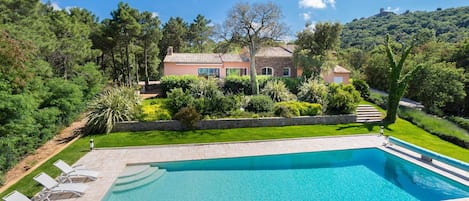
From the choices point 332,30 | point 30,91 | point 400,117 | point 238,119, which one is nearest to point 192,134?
point 238,119

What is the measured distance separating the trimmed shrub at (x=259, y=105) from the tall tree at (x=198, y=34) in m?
41.7

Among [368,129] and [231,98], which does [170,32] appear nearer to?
[231,98]

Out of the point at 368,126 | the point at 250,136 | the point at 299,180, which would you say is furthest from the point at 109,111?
the point at 368,126

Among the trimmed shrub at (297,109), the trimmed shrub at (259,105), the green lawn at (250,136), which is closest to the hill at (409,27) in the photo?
the green lawn at (250,136)

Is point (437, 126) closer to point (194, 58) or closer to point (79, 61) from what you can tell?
point (194, 58)

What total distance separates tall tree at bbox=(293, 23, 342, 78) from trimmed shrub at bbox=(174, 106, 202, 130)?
52.5 ft

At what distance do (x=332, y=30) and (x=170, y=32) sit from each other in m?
36.4

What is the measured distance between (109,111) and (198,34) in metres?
46.5

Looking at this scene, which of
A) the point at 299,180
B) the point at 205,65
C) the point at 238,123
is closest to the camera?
the point at 299,180

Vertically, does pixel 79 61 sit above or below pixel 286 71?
above

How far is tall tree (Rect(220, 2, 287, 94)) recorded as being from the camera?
78.6 ft

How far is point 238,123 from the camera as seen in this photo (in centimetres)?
1759

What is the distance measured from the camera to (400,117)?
22031 mm

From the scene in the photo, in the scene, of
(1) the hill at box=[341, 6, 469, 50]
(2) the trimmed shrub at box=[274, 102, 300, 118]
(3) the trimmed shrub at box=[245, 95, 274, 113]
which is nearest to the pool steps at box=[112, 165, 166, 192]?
(3) the trimmed shrub at box=[245, 95, 274, 113]
